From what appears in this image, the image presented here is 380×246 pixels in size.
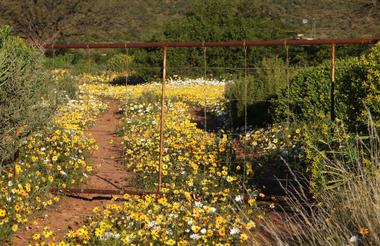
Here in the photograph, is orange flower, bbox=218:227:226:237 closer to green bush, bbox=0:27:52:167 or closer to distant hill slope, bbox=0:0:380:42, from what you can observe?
green bush, bbox=0:27:52:167

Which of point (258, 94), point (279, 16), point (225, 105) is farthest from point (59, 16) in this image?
point (258, 94)

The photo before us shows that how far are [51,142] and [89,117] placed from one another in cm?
362

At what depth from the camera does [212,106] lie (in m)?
13.3

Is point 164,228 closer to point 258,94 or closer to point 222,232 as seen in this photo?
point 222,232

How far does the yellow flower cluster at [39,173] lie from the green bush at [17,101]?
268mm

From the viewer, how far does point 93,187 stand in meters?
7.31

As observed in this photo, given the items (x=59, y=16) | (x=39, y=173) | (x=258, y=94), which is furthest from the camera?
(x=59, y=16)

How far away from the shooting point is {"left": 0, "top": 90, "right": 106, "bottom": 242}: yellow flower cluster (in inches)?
220

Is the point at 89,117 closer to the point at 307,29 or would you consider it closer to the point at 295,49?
the point at 295,49

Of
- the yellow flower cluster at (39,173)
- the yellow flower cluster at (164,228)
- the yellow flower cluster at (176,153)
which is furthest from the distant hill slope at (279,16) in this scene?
the yellow flower cluster at (164,228)

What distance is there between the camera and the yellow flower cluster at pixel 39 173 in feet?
18.3

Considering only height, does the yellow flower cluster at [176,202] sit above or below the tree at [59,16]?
below

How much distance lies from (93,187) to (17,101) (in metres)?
1.54

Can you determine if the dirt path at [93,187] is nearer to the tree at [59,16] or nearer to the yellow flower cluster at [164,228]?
the yellow flower cluster at [164,228]
